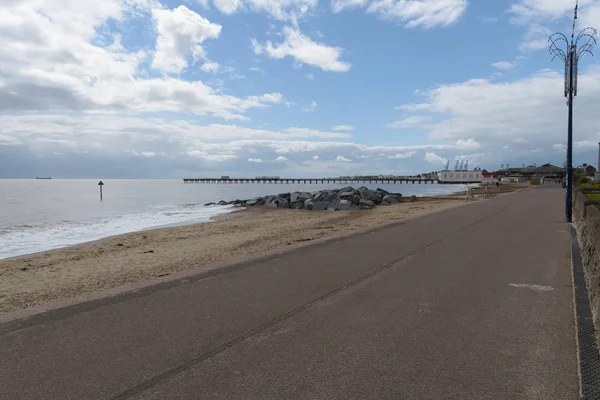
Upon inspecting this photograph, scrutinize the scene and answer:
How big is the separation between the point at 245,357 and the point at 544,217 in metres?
17.3

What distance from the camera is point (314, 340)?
14.0ft

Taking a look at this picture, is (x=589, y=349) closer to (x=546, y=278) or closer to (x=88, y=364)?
(x=546, y=278)

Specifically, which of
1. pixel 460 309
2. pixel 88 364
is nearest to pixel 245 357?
pixel 88 364

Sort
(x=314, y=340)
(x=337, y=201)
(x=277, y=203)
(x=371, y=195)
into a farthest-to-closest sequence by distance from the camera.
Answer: (x=371, y=195) → (x=277, y=203) → (x=337, y=201) → (x=314, y=340)

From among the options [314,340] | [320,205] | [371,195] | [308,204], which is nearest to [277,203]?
[308,204]

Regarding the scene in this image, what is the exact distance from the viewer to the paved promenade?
11.0ft

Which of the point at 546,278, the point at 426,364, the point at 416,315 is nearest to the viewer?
the point at 426,364

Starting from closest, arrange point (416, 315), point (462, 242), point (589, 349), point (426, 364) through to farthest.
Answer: point (426, 364) < point (589, 349) < point (416, 315) < point (462, 242)

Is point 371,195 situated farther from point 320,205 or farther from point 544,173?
point 544,173

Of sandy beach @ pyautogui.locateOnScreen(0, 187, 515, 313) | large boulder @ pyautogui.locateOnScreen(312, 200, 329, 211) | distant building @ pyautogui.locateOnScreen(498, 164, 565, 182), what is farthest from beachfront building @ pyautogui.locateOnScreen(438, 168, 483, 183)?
sandy beach @ pyautogui.locateOnScreen(0, 187, 515, 313)

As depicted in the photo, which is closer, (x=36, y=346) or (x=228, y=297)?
(x=36, y=346)

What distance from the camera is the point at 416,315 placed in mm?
5035

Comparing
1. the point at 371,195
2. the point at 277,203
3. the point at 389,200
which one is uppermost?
the point at 371,195

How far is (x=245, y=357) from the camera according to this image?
12.7 ft
